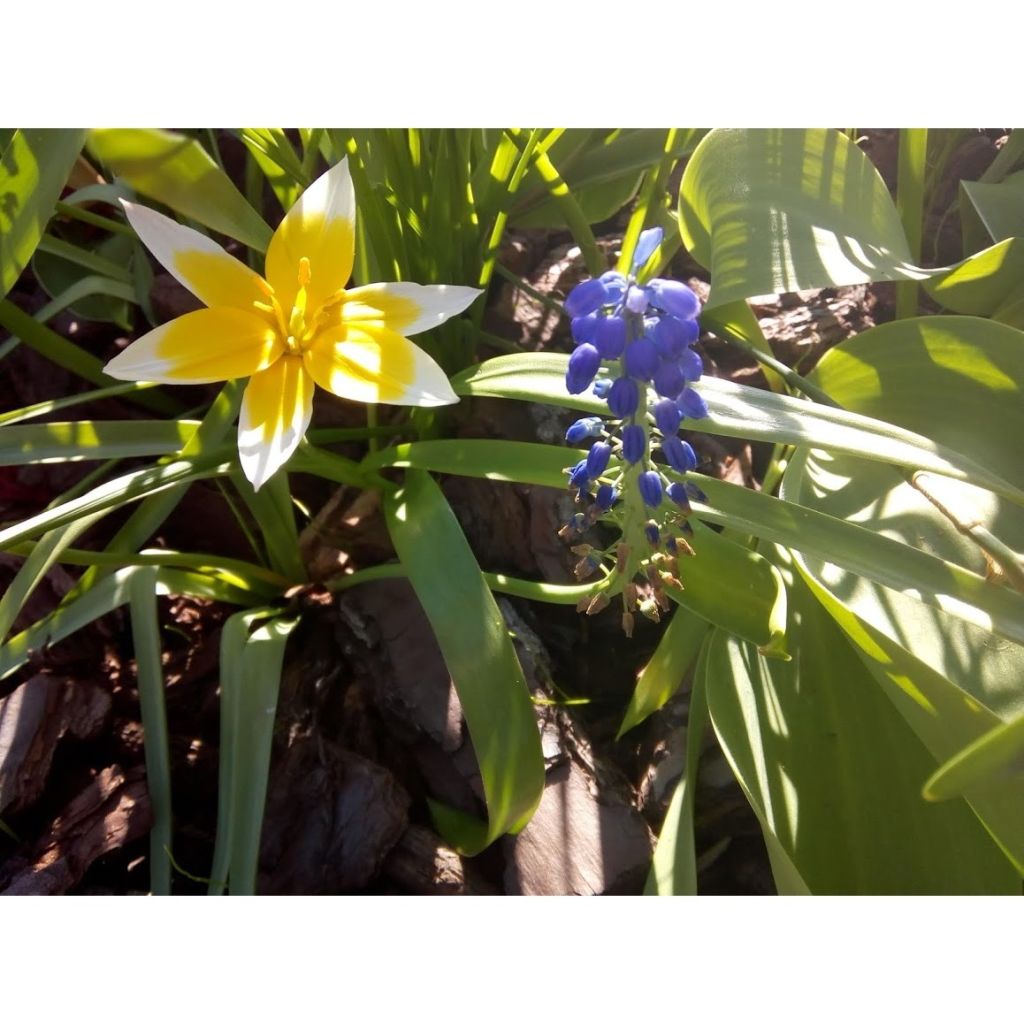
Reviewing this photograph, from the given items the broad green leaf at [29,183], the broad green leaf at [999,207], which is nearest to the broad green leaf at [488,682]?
the broad green leaf at [29,183]

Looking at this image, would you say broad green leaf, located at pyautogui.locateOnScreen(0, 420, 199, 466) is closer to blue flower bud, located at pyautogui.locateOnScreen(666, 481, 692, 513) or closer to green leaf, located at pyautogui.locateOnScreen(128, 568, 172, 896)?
green leaf, located at pyautogui.locateOnScreen(128, 568, 172, 896)

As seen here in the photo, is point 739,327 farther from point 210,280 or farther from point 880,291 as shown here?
point 210,280

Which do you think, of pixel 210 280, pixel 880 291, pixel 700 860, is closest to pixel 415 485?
pixel 210 280

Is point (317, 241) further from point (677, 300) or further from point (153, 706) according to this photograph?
point (153, 706)

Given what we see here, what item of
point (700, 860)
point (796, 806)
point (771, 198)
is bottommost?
point (700, 860)

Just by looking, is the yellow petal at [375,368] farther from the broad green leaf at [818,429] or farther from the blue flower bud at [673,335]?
the blue flower bud at [673,335]

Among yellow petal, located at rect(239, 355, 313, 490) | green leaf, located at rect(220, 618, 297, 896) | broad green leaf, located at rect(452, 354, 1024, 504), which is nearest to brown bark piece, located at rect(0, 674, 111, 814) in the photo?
green leaf, located at rect(220, 618, 297, 896)
